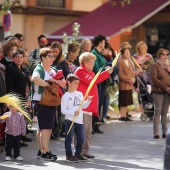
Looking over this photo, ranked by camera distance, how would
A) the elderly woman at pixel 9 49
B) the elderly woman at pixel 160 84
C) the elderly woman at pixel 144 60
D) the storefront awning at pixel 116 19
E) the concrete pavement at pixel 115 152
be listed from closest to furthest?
the concrete pavement at pixel 115 152 < the elderly woman at pixel 9 49 < the elderly woman at pixel 160 84 < the elderly woman at pixel 144 60 < the storefront awning at pixel 116 19

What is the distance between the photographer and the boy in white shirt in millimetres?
12875

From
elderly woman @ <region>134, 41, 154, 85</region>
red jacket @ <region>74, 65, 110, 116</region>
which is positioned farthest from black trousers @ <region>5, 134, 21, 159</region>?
elderly woman @ <region>134, 41, 154, 85</region>

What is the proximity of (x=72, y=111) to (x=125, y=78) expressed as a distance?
695 cm

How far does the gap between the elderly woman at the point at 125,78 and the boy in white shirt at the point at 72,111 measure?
665cm

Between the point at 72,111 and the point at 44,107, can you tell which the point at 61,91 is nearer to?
the point at 44,107

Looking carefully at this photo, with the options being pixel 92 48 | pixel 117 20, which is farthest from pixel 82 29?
pixel 92 48

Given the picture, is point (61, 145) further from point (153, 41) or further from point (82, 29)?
point (153, 41)

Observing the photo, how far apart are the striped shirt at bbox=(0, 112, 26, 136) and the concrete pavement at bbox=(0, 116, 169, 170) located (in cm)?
49

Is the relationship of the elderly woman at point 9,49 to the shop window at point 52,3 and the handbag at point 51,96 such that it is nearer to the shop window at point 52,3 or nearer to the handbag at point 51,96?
the handbag at point 51,96

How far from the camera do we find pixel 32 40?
31781 mm

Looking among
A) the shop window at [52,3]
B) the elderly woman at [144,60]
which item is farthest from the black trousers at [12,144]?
the shop window at [52,3]

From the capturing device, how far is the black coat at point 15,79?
46.9ft

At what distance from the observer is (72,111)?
1287 centimetres

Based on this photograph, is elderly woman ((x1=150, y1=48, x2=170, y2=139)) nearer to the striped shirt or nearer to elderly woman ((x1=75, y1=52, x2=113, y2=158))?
elderly woman ((x1=75, y1=52, x2=113, y2=158))
